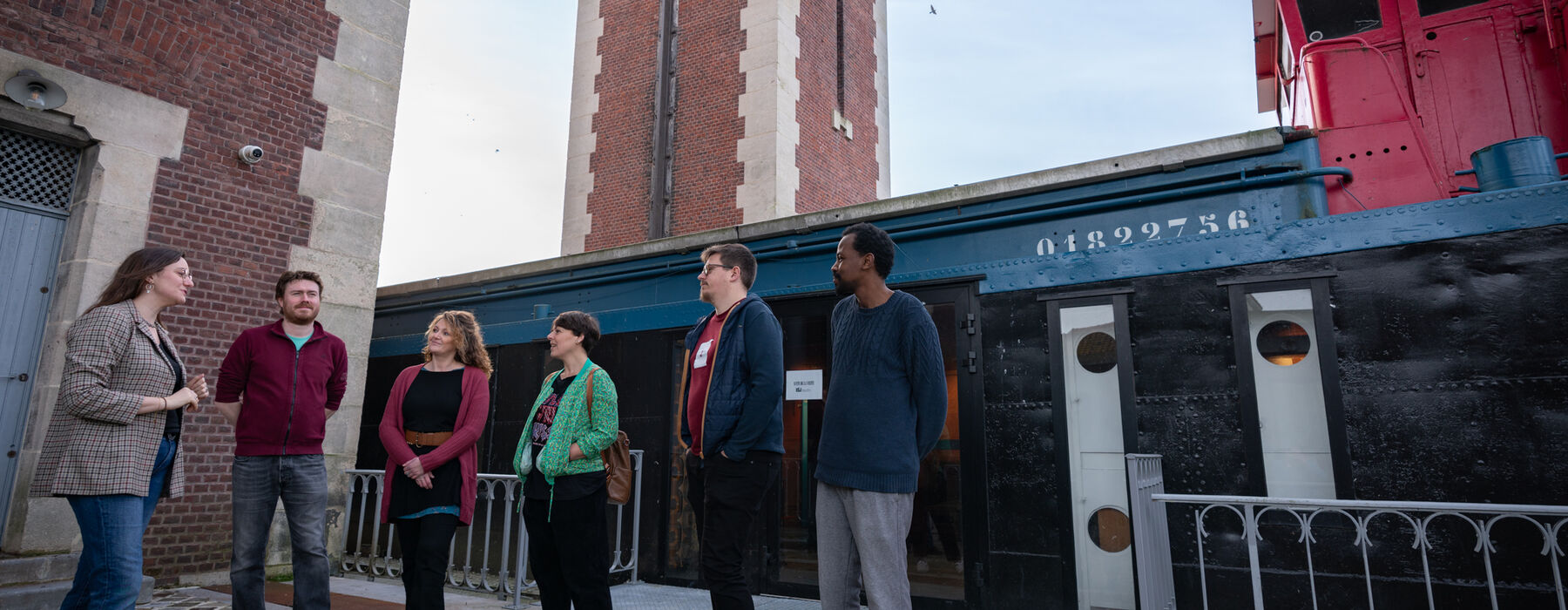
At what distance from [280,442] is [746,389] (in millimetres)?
2335

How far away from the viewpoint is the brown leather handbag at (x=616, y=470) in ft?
12.3

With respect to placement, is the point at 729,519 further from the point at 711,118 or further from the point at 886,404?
the point at 711,118

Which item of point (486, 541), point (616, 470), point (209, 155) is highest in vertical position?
point (209, 155)

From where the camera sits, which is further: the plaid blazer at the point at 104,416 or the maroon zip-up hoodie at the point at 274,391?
the maroon zip-up hoodie at the point at 274,391

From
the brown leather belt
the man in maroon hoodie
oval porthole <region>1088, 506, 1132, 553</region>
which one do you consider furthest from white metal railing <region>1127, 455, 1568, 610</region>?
the man in maroon hoodie

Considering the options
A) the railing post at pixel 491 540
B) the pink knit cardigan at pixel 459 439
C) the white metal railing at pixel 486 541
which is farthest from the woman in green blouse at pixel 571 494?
the white metal railing at pixel 486 541

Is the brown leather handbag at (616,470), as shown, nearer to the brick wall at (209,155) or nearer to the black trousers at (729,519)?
the black trousers at (729,519)

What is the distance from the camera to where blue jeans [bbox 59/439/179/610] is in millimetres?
2910

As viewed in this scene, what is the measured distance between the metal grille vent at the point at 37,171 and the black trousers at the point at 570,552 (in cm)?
495

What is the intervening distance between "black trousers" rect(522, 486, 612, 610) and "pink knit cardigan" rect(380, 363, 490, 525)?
36cm

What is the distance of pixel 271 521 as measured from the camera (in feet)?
12.2

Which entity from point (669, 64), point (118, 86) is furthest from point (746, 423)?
point (669, 64)

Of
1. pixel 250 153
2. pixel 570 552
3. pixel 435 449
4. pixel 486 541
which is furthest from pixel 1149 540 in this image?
pixel 250 153

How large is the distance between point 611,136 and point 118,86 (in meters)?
7.40
